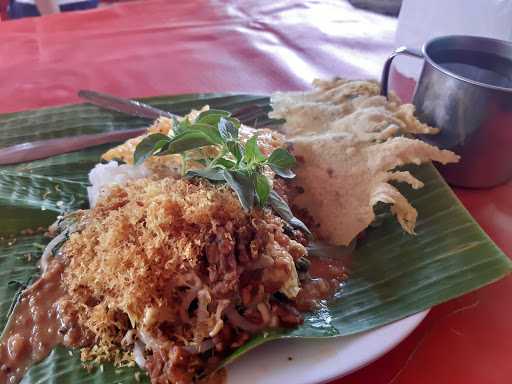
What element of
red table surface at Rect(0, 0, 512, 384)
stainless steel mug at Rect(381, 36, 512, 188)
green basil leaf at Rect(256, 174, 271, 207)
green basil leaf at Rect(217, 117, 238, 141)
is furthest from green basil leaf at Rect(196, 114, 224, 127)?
red table surface at Rect(0, 0, 512, 384)

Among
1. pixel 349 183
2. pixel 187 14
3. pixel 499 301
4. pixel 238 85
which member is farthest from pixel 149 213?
pixel 187 14

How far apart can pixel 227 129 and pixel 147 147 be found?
0.72ft

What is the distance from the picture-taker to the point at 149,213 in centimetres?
111

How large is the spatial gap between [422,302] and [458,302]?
22 centimetres

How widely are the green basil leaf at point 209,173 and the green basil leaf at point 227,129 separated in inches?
3.6

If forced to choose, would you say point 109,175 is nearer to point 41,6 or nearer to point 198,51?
point 198,51

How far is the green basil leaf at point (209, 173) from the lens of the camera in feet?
3.68

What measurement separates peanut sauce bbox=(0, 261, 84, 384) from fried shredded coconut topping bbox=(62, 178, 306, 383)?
2.2 inches

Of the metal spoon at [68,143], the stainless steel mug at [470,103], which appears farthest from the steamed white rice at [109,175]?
the stainless steel mug at [470,103]

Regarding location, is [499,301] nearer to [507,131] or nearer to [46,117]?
[507,131]

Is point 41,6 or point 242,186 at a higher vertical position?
point 242,186

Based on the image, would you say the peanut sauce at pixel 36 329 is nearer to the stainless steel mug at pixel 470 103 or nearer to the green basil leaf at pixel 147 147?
the green basil leaf at pixel 147 147

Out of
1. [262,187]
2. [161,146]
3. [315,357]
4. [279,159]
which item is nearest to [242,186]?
[262,187]

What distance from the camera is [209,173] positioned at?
1145 mm
